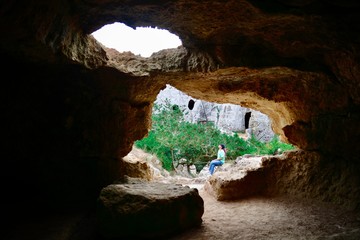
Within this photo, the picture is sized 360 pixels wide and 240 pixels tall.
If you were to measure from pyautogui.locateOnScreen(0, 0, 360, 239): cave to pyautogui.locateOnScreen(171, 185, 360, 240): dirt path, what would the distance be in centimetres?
35

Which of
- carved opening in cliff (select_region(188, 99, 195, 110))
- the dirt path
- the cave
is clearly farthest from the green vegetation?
the dirt path

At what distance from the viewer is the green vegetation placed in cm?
1264

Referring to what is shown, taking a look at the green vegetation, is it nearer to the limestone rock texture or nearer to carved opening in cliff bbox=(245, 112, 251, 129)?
carved opening in cliff bbox=(245, 112, 251, 129)

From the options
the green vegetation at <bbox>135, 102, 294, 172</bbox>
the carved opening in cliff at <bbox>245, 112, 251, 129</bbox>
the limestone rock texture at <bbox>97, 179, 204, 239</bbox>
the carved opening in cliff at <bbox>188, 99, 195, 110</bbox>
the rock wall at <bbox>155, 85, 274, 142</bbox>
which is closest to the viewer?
the limestone rock texture at <bbox>97, 179, 204, 239</bbox>

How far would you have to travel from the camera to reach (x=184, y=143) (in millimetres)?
12664

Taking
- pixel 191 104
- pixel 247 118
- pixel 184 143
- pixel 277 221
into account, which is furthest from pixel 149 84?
pixel 247 118

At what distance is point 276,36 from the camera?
355cm

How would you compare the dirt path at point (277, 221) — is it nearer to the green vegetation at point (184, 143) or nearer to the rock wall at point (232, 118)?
the green vegetation at point (184, 143)

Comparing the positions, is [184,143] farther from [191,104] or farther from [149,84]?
[149,84]

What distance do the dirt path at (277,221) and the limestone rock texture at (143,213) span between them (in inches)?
9.2

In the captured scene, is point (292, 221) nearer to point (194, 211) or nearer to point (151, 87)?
point (194, 211)

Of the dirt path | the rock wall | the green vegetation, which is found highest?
the rock wall

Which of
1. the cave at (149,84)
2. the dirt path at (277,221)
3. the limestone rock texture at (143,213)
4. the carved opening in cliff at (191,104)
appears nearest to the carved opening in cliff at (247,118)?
the carved opening in cliff at (191,104)

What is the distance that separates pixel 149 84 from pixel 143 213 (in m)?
2.30
